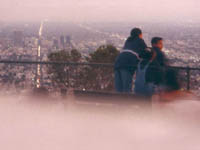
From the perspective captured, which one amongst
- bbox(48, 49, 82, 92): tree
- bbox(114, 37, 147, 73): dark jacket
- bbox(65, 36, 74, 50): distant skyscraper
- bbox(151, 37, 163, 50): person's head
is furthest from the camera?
bbox(65, 36, 74, 50): distant skyscraper

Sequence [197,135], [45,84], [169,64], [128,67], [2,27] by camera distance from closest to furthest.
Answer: [197,135]
[169,64]
[128,67]
[45,84]
[2,27]

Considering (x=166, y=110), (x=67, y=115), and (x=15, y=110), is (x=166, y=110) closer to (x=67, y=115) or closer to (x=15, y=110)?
(x=67, y=115)

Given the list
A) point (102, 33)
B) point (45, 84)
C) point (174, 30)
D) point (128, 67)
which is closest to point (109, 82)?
point (45, 84)

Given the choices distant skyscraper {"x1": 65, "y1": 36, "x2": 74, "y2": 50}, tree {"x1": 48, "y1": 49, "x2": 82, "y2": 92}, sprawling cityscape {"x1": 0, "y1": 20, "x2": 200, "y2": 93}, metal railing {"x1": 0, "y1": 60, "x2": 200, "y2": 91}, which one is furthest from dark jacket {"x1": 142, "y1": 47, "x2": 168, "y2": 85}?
distant skyscraper {"x1": 65, "y1": 36, "x2": 74, "y2": 50}

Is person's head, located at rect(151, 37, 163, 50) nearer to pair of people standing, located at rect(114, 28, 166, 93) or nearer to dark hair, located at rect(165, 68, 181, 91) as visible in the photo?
pair of people standing, located at rect(114, 28, 166, 93)

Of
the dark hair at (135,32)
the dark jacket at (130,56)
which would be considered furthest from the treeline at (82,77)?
the dark hair at (135,32)

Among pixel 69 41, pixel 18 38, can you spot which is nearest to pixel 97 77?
pixel 69 41

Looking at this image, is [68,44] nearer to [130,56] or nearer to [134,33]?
[134,33]
